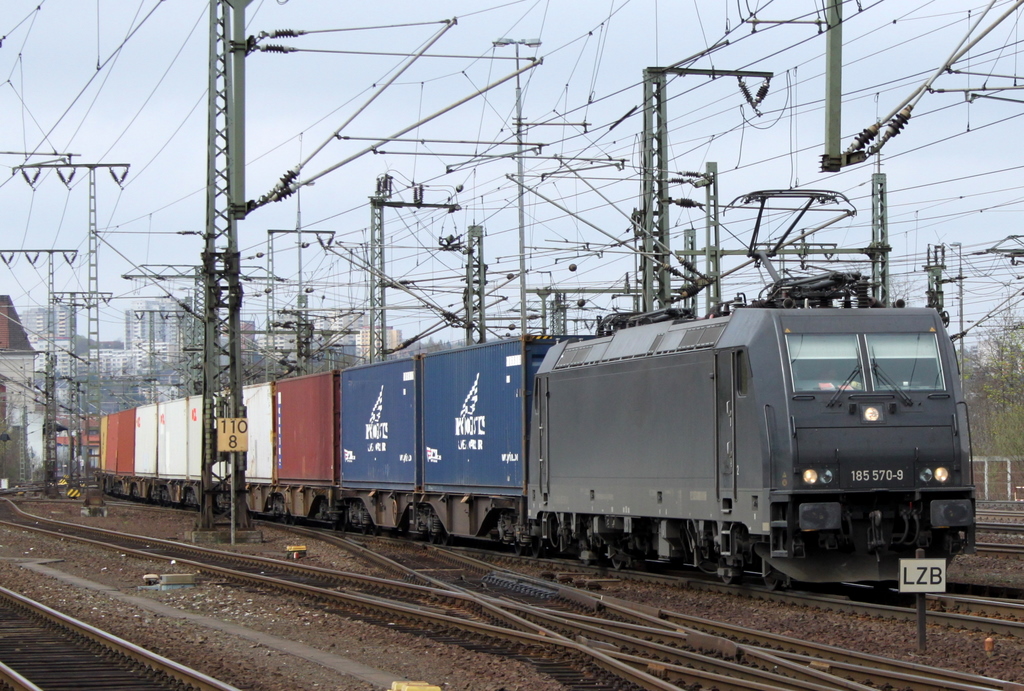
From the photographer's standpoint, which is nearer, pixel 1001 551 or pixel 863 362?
pixel 863 362

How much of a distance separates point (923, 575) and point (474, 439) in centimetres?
1182

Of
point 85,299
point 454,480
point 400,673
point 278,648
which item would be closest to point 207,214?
point 454,480

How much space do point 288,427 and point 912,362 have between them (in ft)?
67.7

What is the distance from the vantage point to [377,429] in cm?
2633

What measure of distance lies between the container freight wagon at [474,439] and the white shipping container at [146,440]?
22.8 m

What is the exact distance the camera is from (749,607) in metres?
14.0

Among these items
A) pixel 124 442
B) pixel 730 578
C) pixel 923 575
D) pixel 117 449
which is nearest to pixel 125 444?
pixel 124 442

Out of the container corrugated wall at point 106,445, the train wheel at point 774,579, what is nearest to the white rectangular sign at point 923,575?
the train wheel at point 774,579

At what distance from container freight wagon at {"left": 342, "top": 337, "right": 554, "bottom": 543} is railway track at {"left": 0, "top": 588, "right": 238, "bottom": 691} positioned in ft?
27.0

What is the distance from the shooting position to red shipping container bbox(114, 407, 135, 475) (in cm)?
5119

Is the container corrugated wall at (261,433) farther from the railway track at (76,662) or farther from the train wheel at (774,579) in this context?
the train wheel at (774,579)

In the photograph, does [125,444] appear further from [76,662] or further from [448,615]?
[76,662]

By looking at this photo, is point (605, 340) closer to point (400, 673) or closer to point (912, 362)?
point (912, 362)

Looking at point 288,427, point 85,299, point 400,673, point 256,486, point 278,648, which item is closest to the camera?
point 400,673
